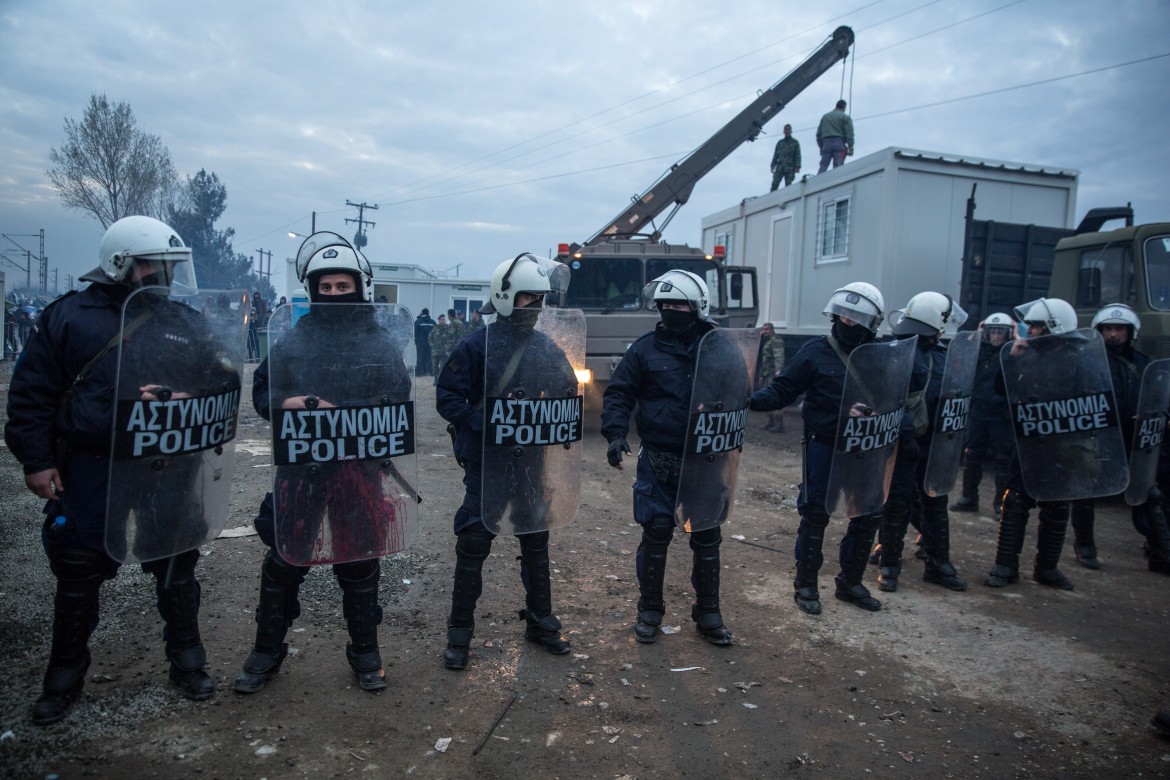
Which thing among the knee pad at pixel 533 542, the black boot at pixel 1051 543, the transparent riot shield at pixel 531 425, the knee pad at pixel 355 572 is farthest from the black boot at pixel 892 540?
the knee pad at pixel 355 572

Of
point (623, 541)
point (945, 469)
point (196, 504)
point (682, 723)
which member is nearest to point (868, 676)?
point (682, 723)

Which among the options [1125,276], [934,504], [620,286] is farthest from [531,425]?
[1125,276]

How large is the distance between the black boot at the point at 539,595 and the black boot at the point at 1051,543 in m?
3.37

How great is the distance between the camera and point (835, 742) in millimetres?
2861

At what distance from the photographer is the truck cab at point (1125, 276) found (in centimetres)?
677

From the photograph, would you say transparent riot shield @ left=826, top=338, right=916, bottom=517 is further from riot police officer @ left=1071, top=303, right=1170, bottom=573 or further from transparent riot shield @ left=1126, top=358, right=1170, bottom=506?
transparent riot shield @ left=1126, top=358, right=1170, bottom=506

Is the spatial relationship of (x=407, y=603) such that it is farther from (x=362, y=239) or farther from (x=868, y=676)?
(x=362, y=239)

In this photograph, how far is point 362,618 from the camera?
10.2 ft

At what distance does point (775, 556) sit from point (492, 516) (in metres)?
2.74

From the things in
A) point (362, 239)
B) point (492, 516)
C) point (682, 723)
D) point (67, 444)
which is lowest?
point (682, 723)

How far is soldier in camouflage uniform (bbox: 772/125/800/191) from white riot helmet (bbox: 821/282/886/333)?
9.42 meters

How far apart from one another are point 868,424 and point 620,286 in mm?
5306

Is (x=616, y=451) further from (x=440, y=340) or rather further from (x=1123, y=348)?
(x=440, y=340)

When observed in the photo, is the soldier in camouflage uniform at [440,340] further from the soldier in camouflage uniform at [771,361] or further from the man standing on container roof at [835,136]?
the man standing on container roof at [835,136]
